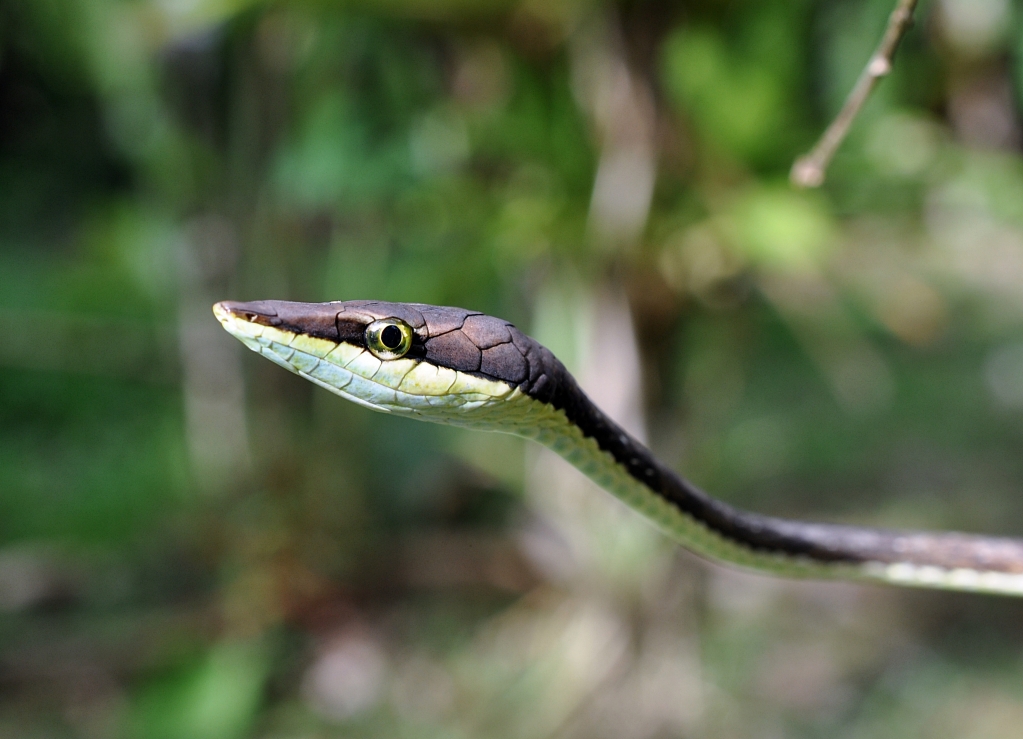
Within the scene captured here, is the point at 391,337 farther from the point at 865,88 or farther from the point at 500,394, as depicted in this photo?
the point at 865,88

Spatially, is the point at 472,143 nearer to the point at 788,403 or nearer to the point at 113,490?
the point at 113,490

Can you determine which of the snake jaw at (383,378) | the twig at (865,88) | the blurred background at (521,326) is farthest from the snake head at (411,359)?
the blurred background at (521,326)

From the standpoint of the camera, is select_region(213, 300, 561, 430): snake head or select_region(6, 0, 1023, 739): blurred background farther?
select_region(6, 0, 1023, 739): blurred background

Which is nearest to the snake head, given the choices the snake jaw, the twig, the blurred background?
the snake jaw

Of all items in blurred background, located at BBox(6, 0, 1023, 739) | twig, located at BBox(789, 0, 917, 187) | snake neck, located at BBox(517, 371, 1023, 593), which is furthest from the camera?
blurred background, located at BBox(6, 0, 1023, 739)

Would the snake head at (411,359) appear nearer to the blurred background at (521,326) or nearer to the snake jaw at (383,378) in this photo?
the snake jaw at (383,378)

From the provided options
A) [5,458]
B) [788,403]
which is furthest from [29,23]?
[788,403]

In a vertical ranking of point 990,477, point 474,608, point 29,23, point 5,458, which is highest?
point 29,23

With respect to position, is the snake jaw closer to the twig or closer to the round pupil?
the round pupil
